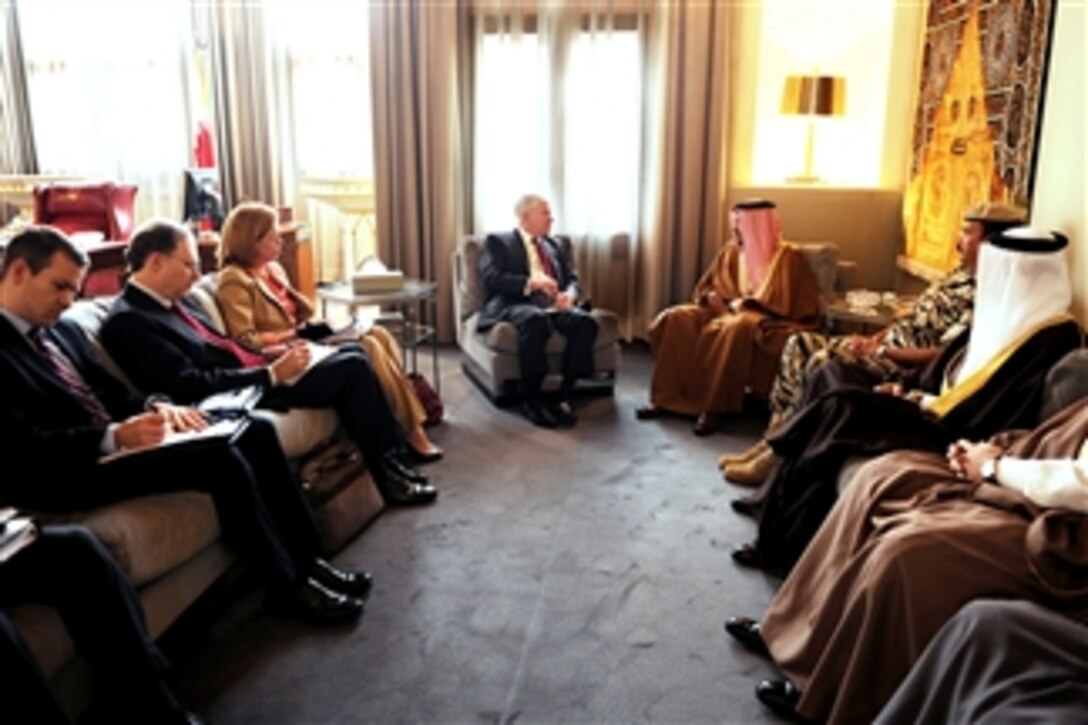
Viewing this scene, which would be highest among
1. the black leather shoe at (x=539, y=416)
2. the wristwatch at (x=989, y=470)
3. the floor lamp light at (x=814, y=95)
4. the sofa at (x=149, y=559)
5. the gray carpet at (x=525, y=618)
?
the floor lamp light at (x=814, y=95)

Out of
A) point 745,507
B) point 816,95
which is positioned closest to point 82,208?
point 745,507

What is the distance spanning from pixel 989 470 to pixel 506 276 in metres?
2.74

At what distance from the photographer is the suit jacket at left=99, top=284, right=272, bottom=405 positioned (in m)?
2.54

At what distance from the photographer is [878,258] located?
4.90 meters

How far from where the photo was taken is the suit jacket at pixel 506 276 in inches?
171

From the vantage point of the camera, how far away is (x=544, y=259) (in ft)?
14.9

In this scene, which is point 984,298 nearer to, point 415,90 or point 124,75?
point 415,90

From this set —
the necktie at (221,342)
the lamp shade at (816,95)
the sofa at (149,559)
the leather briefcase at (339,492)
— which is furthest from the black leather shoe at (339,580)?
the lamp shade at (816,95)

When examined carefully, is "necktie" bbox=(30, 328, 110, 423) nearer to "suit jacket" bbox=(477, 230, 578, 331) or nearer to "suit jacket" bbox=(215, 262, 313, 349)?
"suit jacket" bbox=(215, 262, 313, 349)

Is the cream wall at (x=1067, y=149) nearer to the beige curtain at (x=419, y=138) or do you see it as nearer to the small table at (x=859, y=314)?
the small table at (x=859, y=314)

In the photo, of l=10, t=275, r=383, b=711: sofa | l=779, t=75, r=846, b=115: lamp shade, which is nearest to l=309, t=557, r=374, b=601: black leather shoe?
l=10, t=275, r=383, b=711: sofa

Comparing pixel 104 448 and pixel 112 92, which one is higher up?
pixel 112 92

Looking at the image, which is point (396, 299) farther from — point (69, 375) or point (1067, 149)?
point (1067, 149)

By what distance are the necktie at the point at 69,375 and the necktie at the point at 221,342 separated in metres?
0.52
